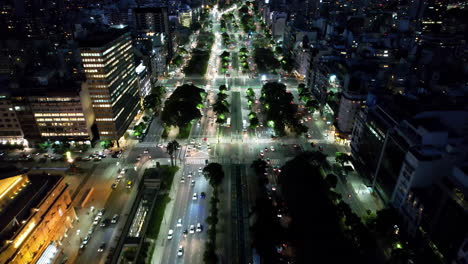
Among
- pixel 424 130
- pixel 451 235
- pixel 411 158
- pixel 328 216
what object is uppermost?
pixel 424 130

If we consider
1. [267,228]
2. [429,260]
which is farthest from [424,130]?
[267,228]

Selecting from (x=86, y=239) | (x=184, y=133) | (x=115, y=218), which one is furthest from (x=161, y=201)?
(x=184, y=133)

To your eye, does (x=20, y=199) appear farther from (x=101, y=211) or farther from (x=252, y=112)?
(x=252, y=112)

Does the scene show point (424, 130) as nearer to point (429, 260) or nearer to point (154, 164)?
point (429, 260)

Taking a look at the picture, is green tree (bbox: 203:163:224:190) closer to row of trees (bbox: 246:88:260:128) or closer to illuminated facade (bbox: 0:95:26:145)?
row of trees (bbox: 246:88:260:128)

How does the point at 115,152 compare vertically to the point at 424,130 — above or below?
below
